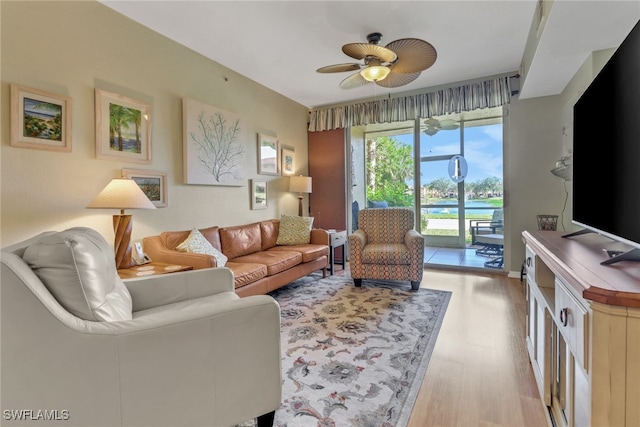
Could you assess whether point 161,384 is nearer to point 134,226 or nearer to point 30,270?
point 30,270

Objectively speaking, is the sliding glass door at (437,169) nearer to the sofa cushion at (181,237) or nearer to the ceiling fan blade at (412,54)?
the ceiling fan blade at (412,54)

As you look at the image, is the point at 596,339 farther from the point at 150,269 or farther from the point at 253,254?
the point at 253,254

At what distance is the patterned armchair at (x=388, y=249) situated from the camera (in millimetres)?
3498

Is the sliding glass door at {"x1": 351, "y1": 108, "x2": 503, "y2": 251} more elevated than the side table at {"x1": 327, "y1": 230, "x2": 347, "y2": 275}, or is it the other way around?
the sliding glass door at {"x1": 351, "y1": 108, "x2": 503, "y2": 251}

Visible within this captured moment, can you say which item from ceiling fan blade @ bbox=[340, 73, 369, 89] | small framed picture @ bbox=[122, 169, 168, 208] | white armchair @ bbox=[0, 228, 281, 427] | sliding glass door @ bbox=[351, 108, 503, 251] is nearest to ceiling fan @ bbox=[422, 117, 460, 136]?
sliding glass door @ bbox=[351, 108, 503, 251]

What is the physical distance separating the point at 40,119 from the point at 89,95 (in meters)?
0.42

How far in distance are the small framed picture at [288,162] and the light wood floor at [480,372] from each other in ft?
9.84

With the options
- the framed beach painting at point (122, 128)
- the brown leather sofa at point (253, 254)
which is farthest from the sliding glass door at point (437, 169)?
the framed beach painting at point (122, 128)

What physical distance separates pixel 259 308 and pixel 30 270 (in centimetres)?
80

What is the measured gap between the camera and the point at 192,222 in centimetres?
332

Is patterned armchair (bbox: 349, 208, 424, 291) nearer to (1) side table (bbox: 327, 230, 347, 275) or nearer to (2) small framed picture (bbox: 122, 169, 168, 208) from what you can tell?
(1) side table (bbox: 327, 230, 347, 275)

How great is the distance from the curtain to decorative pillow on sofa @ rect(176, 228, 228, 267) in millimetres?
3136

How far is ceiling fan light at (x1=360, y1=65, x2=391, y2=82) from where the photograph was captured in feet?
8.98

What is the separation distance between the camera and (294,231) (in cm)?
419
